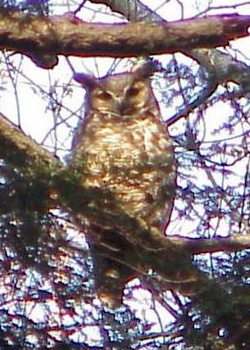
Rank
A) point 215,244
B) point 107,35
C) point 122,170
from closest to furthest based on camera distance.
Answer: point 107,35 < point 215,244 < point 122,170

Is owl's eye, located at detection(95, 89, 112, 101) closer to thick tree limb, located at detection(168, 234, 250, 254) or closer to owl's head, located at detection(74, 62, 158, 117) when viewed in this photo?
owl's head, located at detection(74, 62, 158, 117)

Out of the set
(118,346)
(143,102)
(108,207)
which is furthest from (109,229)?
(143,102)

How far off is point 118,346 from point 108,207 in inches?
15.1

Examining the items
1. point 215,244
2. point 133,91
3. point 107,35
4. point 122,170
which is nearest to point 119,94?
point 133,91

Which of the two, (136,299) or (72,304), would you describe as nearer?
(72,304)

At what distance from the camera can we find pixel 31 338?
3074 mm

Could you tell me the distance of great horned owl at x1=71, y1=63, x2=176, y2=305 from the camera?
326 cm

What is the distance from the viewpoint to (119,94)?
5.41 m

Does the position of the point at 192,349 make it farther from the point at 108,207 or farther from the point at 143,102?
the point at 143,102

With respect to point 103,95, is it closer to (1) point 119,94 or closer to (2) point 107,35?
(1) point 119,94

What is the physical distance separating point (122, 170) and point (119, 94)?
1.90 meters

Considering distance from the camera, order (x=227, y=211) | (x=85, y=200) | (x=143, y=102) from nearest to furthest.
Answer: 1. (x=85, y=200)
2. (x=227, y=211)
3. (x=143, y=102)

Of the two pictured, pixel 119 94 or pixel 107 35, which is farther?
pixel 119 94

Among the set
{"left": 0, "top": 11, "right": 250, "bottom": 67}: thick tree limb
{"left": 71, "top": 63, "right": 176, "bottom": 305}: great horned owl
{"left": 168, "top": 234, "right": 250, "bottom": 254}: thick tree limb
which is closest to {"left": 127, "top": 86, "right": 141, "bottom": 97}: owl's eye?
{"left": 71, "top": 63, "right": 176, "bottom": 305}: great horned owl
